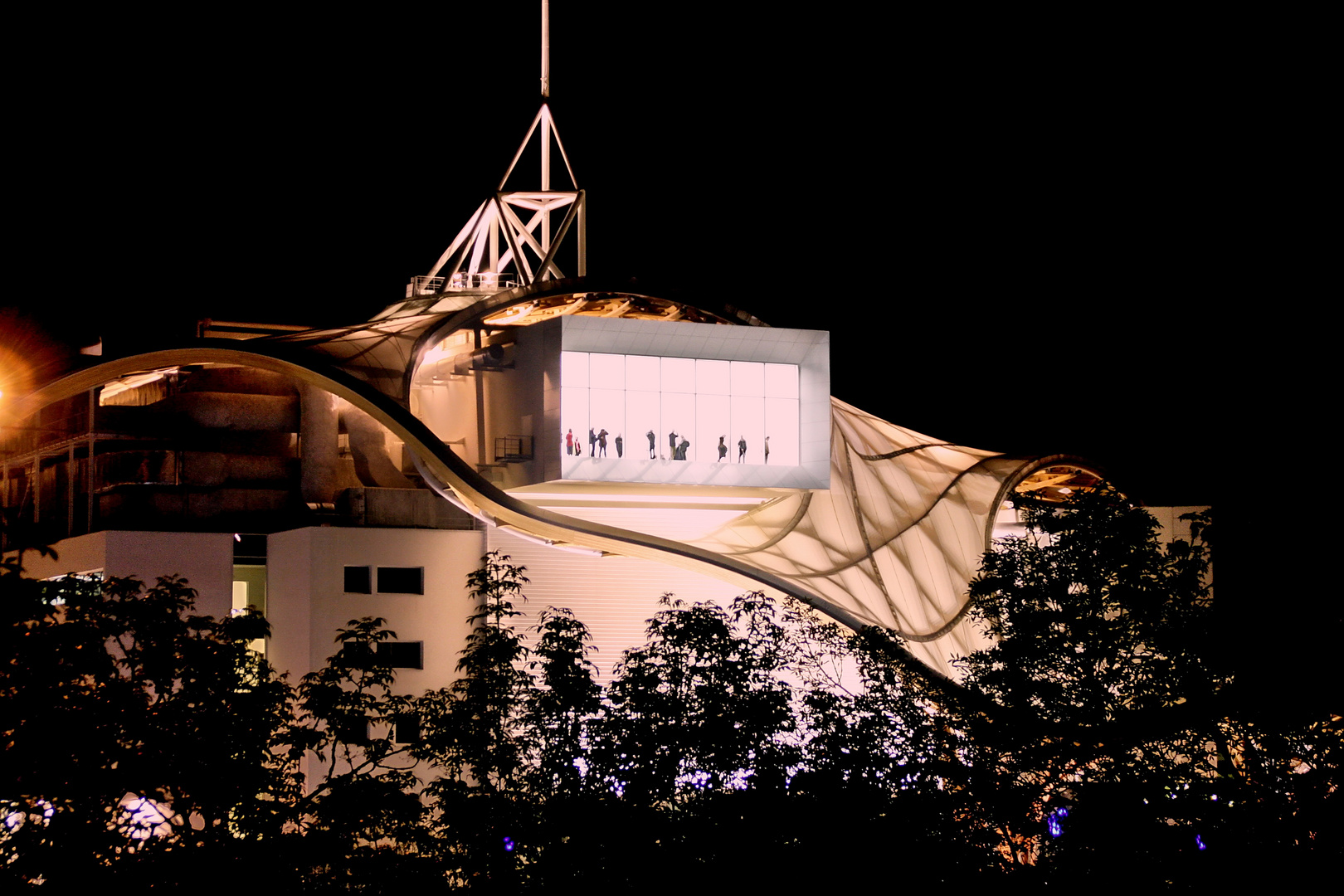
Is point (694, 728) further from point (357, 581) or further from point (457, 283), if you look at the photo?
point (457, 283)

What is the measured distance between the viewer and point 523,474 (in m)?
38.4

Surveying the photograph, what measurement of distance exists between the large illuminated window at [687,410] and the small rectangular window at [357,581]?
648 centimetres

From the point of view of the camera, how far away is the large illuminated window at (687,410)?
39.1m

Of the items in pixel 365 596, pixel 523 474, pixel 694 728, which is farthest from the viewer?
pixel 523 474

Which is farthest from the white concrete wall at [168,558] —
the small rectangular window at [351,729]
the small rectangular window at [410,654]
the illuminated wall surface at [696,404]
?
the small rectangular window at [351,729]

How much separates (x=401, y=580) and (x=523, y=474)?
4.22 meters

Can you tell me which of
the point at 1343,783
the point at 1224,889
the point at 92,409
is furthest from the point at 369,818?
the point at 92,409

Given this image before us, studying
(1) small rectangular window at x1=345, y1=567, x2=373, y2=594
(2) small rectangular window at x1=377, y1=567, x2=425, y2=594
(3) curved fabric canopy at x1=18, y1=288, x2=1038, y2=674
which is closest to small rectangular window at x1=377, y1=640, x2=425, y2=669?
(2) small rectangular window at x1=377, y1=567, x2=425, y2=594

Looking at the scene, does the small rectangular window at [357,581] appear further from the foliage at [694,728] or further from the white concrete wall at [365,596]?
the foliage at [694,728]

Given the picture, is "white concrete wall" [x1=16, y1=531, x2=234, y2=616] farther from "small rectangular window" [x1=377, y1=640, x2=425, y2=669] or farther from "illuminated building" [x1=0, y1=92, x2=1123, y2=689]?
"small rectangular window" [x1=377, y1=640, x2=425, y2=669]

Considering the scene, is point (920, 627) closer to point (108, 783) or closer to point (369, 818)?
point (369, 818)

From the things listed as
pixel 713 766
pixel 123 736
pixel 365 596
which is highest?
pixel 123 736

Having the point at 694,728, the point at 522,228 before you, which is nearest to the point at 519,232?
the point at 522,228

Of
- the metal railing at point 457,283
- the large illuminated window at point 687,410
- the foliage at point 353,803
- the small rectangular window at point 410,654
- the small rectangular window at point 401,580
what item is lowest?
the small rectangular window at point 410,654
